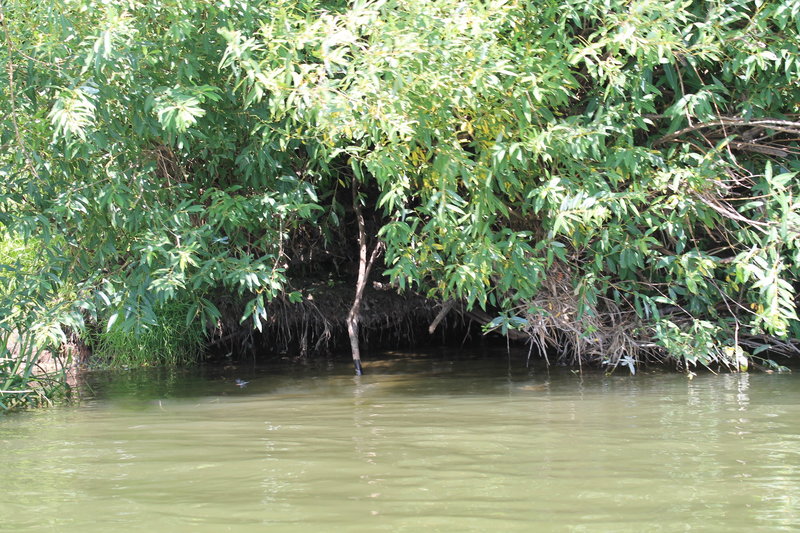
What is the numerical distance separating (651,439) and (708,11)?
108 inches

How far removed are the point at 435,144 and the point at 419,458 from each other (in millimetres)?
2219

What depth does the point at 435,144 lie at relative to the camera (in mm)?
5238

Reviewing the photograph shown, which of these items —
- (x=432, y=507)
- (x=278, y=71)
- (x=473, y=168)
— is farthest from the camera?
(x=473, y=168)

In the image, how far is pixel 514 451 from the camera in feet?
12.4

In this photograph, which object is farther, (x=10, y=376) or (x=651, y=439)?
(x=10, y=376)

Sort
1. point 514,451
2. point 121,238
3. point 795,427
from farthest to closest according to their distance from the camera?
1. point 121,238
2. point 795,427
3. point 514,451

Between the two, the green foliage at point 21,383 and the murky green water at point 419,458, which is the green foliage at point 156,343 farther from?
the green foliage at point 21,383

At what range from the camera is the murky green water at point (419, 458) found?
286 centimetres

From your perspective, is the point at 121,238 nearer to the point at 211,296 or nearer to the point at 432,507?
the point at 211,296

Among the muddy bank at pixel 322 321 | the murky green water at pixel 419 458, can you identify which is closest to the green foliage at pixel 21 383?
the murky green water at pixel 419 458

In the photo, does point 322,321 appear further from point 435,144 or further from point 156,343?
point 435,144

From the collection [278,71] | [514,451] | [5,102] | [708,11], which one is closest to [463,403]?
[514,451]

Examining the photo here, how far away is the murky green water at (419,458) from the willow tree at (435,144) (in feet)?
2.20

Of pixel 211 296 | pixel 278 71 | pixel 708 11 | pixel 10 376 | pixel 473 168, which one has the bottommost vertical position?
pixel 10 376
